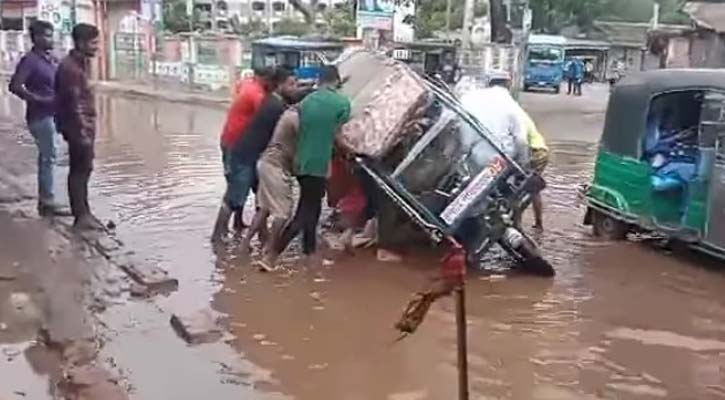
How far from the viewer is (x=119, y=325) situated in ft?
24.1

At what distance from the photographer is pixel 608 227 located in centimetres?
1077

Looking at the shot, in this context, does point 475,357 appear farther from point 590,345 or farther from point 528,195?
point 528,195

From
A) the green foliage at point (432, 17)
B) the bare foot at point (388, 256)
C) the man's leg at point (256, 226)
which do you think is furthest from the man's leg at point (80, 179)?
the green foliage at point (432, 17)

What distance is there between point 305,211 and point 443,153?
1.27 metres

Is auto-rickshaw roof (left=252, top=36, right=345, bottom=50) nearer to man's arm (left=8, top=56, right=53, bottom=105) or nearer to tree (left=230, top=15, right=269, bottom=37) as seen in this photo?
man's arm (left=8, top=56, right=53, bottom=105)

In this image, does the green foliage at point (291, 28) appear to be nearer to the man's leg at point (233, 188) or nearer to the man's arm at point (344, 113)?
the man's leg at point (233, 188)

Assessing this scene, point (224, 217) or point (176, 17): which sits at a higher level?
point (176, 17)

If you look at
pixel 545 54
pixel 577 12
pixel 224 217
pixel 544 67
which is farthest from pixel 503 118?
pixel 577 12

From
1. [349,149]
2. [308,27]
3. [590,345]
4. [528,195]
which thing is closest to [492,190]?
[528,195]

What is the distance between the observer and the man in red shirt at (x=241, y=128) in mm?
9602

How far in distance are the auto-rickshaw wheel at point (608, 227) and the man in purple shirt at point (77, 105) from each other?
5067 millimetres

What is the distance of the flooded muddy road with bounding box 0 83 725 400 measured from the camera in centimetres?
639

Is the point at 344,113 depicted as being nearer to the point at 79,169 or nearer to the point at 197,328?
the point at 197,328

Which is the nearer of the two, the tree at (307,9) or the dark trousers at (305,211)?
the dark trousers at (305,211)
